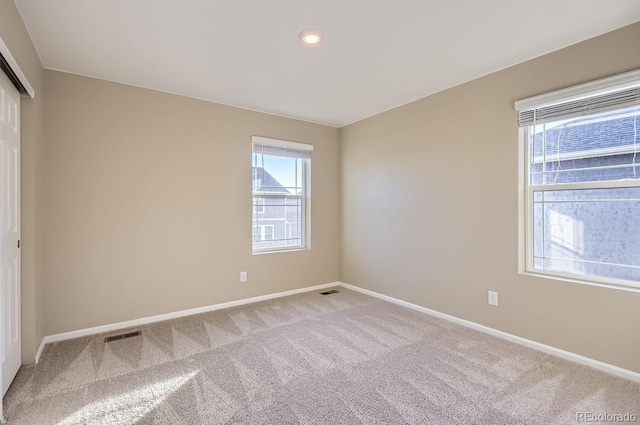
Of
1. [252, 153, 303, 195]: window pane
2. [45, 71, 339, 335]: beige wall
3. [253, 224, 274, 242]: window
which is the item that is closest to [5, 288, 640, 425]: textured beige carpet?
[45, 71, 339, 335]: beige wall

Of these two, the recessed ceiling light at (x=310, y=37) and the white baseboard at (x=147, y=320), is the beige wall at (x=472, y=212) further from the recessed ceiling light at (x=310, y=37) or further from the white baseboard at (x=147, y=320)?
the recessed ceiling light at (x=310, y=37)

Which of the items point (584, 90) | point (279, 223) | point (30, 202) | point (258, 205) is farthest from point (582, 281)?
point (30, 202)

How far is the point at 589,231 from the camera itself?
7.80ft

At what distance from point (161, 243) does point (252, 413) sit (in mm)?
2125

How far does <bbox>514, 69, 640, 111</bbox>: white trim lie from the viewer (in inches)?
82.3

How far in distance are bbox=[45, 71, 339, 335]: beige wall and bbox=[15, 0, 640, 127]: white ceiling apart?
358mm

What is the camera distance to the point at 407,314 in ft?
11.1

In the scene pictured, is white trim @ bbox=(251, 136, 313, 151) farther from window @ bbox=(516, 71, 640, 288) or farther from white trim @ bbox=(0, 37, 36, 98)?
window @ bbox=(516, 71, 640, 288)

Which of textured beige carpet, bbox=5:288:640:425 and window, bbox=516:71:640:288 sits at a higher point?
window, bbox=516:71:640:288

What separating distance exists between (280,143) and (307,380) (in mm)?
2872

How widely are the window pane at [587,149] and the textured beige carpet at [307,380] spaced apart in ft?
4.75

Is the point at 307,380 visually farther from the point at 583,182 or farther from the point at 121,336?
the point at 583,182

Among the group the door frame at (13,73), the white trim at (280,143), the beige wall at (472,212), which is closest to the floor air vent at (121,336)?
the door frame at (13,73)

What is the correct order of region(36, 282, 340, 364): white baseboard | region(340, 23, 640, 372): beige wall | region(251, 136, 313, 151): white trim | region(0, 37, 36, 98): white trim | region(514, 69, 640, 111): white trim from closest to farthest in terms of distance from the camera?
region(0, 37, 36, 98): white trim < region(514, 69, 640, 111): white trim < region(340, 23, 640, 372): beige wall < region(36, 282, 340, 364): white baseboard < region(251, 136, 313, 151): white trim
